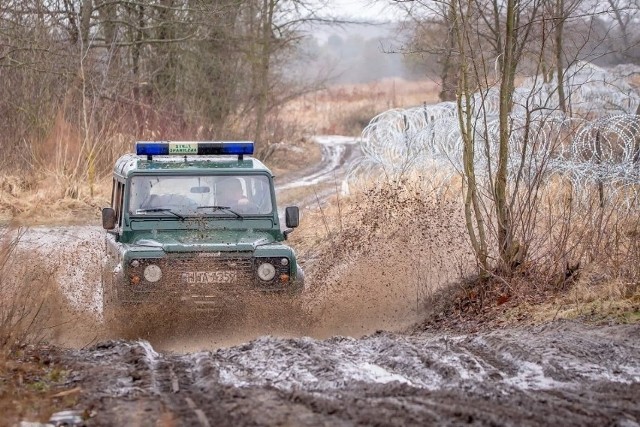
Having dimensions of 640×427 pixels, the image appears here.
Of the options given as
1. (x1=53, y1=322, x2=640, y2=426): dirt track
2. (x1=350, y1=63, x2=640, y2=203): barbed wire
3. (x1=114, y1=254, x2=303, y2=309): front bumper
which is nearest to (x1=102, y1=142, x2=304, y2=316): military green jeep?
(x1=114, y1=254, x2=303, y2=309): front bumper

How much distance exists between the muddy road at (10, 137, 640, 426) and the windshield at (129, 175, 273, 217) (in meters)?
1.21

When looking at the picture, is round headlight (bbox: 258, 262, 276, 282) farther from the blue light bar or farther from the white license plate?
the blue light bar

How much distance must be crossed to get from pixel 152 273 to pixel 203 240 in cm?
66

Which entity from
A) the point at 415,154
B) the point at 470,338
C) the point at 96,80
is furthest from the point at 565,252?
the point at 96,80

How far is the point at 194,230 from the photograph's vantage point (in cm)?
949

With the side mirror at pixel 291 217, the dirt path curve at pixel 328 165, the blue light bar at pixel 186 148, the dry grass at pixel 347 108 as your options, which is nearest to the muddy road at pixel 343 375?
the side mirror at pixel 291 217

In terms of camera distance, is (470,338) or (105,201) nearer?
(470,338)

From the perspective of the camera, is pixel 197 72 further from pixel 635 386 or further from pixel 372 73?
pixel 372 73

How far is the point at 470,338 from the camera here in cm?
764

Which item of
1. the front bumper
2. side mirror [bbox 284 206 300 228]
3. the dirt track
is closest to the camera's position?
the dirt track

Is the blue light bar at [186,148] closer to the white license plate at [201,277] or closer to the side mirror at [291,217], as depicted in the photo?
the side mirror at [291,217]

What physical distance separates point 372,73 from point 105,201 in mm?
101047

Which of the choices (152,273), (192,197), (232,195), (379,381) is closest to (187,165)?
(192,197)

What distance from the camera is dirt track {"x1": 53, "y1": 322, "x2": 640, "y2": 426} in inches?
198
